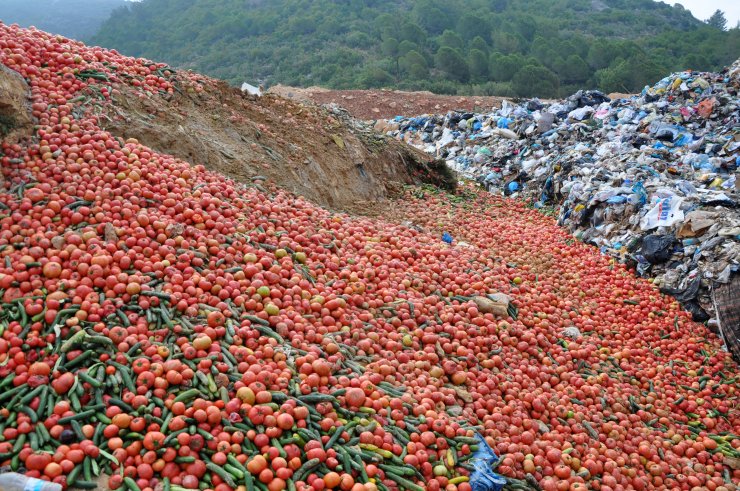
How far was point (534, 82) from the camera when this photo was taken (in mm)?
33469

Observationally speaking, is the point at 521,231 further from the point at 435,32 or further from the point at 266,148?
the point at 435,32

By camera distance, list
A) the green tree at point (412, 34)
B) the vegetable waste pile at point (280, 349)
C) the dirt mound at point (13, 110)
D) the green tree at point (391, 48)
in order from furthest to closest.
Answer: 1. the green tree at point (412, 34)
2. the green tree at point (391, 48)
3. the dirt mound at point (13, 110)
4. the vegetable waste pile at point (280, 349)

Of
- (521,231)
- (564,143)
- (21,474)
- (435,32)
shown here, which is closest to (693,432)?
(521,231)

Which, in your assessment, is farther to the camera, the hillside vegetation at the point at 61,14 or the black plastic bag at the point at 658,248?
the hillside vegetation at the point at 61,14

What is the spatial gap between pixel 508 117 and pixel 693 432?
11.5 metres

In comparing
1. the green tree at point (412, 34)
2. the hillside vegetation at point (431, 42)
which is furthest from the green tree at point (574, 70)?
the green tree at point (412, 34)

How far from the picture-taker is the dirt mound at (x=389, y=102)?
23.3 m

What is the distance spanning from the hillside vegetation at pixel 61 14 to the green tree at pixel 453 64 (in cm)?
4167

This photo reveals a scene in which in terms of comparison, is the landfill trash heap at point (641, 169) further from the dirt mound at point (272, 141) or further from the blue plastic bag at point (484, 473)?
the blue plastic bag at point (484, 473)

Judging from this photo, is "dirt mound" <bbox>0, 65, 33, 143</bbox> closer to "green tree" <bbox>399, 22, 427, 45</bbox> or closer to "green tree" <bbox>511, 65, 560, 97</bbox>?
"green tree" <bbox>511, 65, 560, 97</bbox>

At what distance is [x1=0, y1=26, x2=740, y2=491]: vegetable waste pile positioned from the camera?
10.3ft

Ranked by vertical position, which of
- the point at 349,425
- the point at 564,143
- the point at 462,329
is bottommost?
the point at 349,425

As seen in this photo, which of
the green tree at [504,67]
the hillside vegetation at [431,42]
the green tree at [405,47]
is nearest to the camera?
the green tree at [504,67]

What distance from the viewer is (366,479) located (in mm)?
3164
